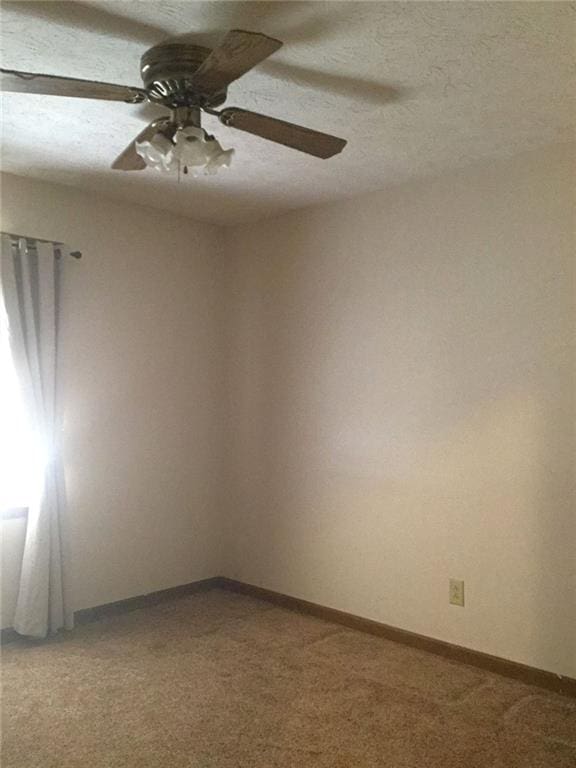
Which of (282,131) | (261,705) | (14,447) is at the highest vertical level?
(282,131)

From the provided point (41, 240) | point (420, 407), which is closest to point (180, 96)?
point (41, 240)

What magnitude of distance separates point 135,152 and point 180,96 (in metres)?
0.35

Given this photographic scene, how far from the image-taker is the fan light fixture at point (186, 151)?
1.92 meters

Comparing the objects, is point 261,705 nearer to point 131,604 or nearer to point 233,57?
point 131,604

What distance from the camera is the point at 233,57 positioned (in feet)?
5.56

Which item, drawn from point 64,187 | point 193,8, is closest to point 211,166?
Result: point 193,8

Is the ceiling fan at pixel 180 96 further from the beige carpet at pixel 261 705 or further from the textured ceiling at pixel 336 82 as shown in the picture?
the beige carpet at pixel 261 705

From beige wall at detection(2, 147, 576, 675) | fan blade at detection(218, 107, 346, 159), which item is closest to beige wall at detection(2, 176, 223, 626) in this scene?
beige wall at detection(2, 147, 576, 675)

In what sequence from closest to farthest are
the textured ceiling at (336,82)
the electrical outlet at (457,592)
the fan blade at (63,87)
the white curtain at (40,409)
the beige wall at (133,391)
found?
the fan blade at (63,87) < the textured ceiling at (336,82) < the electrical outlet at (457,592) < the white curtain at (40,409) < the beige wall at (133,391)

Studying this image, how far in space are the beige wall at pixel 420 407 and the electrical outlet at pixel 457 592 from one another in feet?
0.11

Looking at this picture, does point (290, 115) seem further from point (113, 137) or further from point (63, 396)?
point (63, 396)

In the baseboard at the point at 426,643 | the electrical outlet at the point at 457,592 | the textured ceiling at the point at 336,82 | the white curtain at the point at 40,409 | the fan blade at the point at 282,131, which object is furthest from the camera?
the white curtain at the point at 40,409

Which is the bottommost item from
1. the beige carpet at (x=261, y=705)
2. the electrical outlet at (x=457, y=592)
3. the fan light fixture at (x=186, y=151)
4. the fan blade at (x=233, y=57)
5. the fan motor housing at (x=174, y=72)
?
the beige carpet at (x=261, y=705)

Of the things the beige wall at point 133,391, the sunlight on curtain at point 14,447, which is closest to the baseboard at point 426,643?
the beige wall at point 133,391
